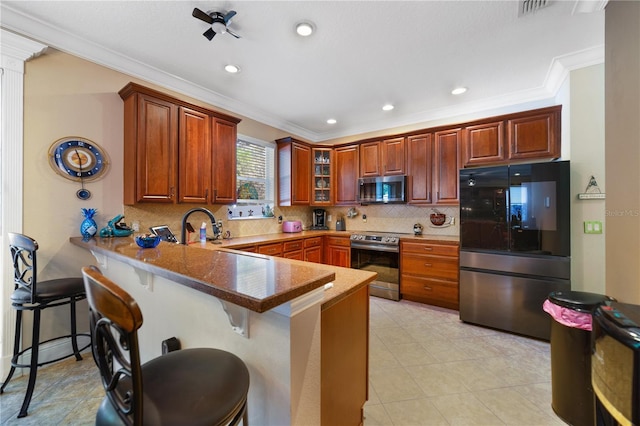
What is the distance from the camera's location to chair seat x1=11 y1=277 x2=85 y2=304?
1.80 m

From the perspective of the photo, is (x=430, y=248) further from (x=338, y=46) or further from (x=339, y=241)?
(x=338, y=46)

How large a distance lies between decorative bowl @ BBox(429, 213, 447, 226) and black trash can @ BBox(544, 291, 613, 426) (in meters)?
2.21

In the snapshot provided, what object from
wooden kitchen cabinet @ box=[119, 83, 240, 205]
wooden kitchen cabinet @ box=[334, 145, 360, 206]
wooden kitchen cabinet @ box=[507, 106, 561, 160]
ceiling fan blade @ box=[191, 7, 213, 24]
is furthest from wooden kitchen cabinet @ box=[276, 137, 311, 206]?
wooden kitchen cabinet @ box=[507, 106, 561, 160]

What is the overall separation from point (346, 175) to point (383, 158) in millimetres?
732

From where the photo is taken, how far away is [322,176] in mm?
4820

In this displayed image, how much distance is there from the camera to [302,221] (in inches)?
198

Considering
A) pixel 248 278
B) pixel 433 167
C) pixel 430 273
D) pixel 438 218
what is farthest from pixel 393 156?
pixel 248 278

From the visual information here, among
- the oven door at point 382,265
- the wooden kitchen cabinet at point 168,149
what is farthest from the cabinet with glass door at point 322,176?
the wooden kitchen cabinet at point 168,149

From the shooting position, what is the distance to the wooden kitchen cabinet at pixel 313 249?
4105 mm

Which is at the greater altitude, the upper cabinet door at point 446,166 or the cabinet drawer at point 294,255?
the upper cabinet door at point 446,166

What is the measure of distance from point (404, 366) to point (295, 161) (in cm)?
331

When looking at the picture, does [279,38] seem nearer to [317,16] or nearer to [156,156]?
[317,16]

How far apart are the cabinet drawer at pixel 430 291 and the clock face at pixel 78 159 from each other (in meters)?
3.86

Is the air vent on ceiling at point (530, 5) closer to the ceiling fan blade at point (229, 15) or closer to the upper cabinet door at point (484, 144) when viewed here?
the upper cabinet door at point (484, 144)
